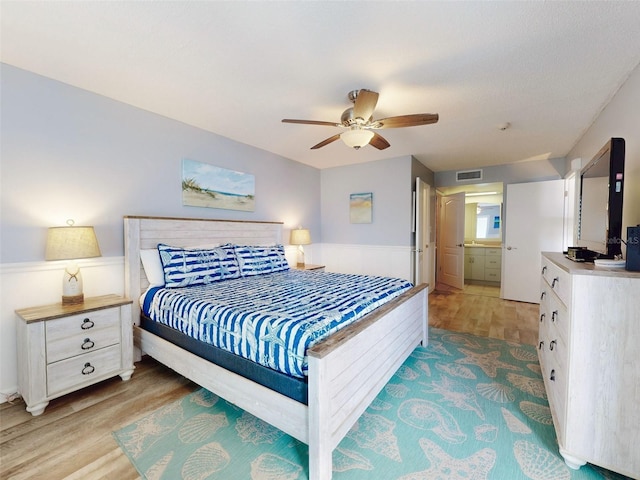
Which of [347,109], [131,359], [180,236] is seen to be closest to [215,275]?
[180,236]

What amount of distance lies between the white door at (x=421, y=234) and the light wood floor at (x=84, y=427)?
1.73 m

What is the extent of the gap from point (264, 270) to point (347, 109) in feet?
6.47

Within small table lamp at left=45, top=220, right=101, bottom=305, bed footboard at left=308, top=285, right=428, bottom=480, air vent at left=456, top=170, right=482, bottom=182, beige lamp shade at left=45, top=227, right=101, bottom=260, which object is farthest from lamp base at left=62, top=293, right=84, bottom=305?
air vent at left=456, top=170, right=482, bottom=182

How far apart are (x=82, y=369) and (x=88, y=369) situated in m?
0.04

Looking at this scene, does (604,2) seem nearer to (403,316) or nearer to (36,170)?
(403,316)

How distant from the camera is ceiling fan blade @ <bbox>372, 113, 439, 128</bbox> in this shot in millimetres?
2123

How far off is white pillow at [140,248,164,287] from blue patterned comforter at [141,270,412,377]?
0.13 meters

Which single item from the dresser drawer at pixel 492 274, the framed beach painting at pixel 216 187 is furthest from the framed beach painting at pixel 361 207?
the dresser drawer at pixel 492 274

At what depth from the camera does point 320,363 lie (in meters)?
1.32

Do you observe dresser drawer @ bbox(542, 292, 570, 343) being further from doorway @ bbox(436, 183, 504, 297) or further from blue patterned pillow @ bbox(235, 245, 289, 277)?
doorway @ bbox(436, 183, 504, 297)

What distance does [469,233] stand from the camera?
690 centimetres

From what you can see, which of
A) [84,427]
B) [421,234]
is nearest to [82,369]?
[84,427]

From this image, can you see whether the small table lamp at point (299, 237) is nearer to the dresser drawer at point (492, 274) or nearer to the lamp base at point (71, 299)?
the lamp base at point (71, 299)

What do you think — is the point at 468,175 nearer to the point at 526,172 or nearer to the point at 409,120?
the point at 526,172
